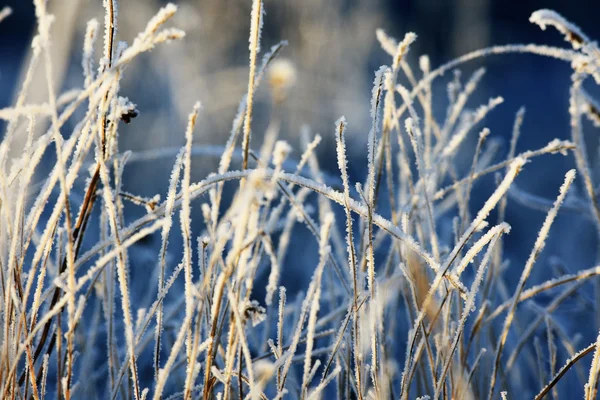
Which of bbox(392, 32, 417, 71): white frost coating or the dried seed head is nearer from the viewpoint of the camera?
the dried seed head

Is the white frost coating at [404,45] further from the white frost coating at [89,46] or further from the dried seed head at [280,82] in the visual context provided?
the white frost coating at [89,46]

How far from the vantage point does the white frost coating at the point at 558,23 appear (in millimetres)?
623

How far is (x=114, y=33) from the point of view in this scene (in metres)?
0.57

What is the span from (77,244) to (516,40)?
1064 cm

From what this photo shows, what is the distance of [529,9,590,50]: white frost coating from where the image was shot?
0.62 m

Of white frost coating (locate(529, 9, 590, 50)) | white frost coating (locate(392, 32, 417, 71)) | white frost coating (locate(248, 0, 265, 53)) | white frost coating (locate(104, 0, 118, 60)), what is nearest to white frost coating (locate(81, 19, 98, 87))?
white frost coating (locate(104, 0, 118, 60))

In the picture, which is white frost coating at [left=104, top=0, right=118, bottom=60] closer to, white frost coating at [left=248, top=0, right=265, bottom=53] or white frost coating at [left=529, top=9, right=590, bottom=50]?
white frost coating at [left=248, top=0, right=265, bottom=53]

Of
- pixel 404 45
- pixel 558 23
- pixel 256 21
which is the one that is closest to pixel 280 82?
pixel 256 21

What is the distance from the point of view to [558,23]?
63 centimetres

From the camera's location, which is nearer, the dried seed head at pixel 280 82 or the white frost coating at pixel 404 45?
the dried seed head at pixel 280 82

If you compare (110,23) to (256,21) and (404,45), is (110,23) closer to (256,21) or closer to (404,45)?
(256,21)

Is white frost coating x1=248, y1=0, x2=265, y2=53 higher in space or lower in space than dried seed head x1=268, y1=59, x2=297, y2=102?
higher

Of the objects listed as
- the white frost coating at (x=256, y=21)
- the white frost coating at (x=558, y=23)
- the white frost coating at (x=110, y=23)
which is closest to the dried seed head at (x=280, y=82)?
A: the white frost coating at (x=256, y=21)

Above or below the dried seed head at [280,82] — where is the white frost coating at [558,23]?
above
